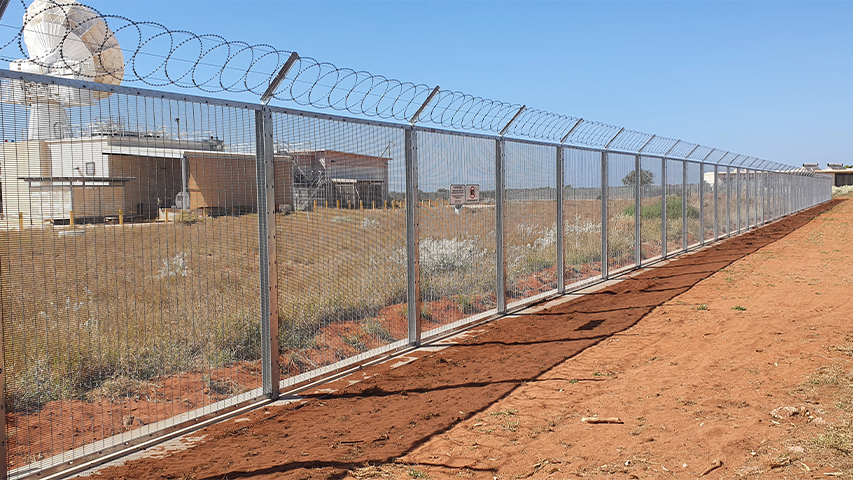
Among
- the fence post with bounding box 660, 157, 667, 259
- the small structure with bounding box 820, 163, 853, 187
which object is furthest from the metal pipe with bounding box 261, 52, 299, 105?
the small structure with bounding box 820, 163, 853, 187

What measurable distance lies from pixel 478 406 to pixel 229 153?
2844 millimetres

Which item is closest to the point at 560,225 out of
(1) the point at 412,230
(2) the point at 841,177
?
(1) the point at 412,230

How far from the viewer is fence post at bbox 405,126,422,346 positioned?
702 cm

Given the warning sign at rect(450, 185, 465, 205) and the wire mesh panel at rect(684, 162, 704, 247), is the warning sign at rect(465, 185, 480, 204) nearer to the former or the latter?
the warning sign at rect(450, 185, 465, 205)

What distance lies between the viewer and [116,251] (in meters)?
4.33

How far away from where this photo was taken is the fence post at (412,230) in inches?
277

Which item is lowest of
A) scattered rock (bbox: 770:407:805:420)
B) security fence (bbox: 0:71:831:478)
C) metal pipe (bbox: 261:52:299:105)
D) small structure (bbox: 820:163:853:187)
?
scattered rock (bbox: 770:407:805:420)

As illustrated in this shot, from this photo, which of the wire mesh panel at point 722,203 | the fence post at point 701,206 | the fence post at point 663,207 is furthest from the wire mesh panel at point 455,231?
the wire mesh panel at point 722,203

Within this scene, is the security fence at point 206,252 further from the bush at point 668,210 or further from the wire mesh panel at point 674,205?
the wire mesh panel at point 674,205

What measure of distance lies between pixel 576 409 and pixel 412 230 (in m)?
2.85

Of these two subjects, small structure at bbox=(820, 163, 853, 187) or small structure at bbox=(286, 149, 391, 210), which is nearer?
small structure at bbox=(286, 149, 391, 210)

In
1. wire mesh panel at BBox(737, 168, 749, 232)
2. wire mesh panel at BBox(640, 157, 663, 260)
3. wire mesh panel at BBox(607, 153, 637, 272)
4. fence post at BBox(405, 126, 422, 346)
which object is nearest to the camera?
fence post at BBox(405, 126, 422, 346)

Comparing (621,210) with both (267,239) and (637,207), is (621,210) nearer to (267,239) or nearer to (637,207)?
(637,207)

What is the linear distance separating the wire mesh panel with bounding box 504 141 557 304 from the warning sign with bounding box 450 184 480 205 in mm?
792
